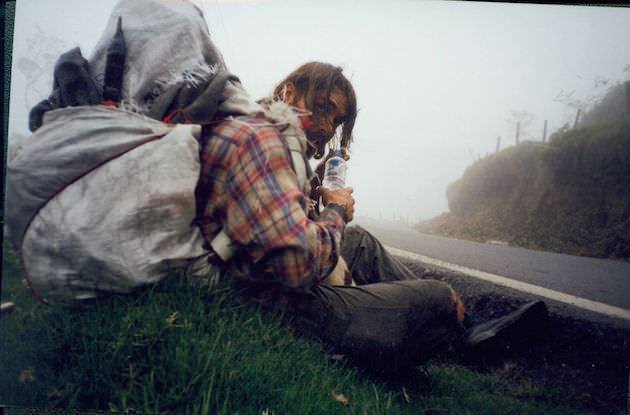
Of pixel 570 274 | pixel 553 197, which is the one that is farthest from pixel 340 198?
pixel 553 197

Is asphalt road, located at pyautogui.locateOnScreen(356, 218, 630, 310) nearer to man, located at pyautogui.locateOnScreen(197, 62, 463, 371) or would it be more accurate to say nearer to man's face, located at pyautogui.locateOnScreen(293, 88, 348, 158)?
man's face, located at pyautogui.locateOnScreen(293, 88, 348, 158)

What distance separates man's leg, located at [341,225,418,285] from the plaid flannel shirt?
0.89 m

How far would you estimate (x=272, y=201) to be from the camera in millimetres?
1145

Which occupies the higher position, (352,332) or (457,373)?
(352,332)

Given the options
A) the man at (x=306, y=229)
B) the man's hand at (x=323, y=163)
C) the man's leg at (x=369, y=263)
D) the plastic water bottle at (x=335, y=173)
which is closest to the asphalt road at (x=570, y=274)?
the man's leg at (x=369, y=263)

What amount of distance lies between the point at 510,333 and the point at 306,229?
46.3 inches

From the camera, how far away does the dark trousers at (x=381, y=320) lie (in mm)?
1389

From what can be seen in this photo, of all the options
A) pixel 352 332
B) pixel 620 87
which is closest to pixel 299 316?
pixel 352 332

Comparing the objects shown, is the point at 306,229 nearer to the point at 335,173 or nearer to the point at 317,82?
the point at 335,173

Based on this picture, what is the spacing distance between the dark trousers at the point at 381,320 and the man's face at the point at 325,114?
2.39 feet

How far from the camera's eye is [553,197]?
8.79m

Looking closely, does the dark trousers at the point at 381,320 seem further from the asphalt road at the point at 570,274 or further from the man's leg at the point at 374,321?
the asphalt road at the point at 570,274

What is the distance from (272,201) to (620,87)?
6.90 feet

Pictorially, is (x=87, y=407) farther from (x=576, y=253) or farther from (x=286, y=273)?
(x=576, y=253)
